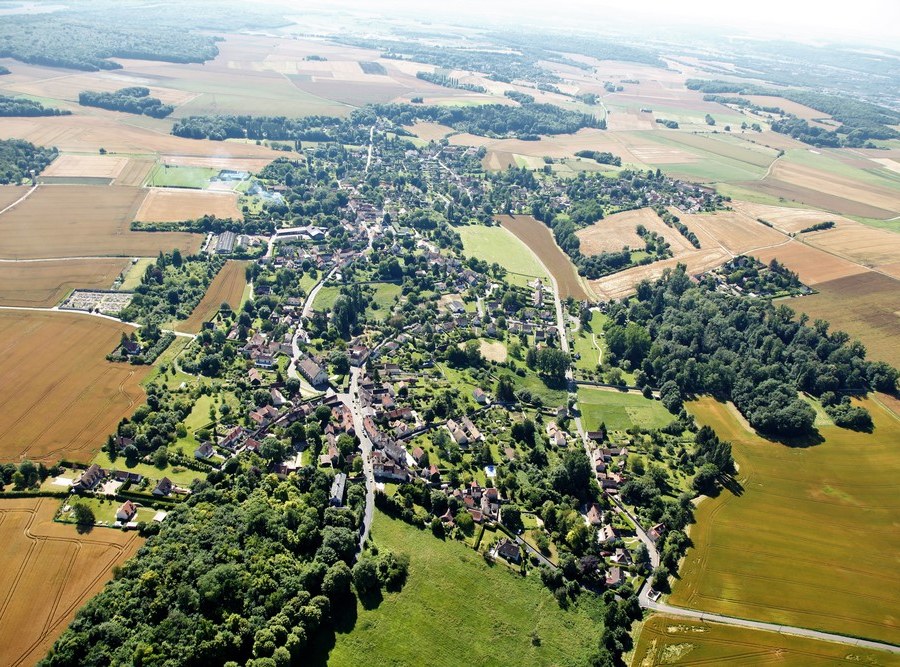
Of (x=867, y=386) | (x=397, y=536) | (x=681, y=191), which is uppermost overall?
(x=681, y=191)

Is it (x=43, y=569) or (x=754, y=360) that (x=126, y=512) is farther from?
(x=754, y=360)

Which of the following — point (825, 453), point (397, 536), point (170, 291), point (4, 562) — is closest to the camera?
point (4, 562)

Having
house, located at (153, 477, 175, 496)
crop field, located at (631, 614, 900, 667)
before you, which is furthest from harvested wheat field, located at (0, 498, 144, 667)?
crop field, located at (631, 614, 900, 667)

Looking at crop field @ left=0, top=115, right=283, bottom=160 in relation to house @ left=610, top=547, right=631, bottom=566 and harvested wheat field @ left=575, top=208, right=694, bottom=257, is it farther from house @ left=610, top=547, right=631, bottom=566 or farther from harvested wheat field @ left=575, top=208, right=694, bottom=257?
house @ left=610, top=547, right=631, bottom=566

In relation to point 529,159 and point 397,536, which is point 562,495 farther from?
point 529,159

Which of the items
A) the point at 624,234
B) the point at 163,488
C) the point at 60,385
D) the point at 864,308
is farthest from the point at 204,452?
the point at 864,308

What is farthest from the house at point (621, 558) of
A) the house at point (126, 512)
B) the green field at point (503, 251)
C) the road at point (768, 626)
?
the green field at point (503, 251)

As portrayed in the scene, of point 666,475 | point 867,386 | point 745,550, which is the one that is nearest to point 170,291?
point 666,475
